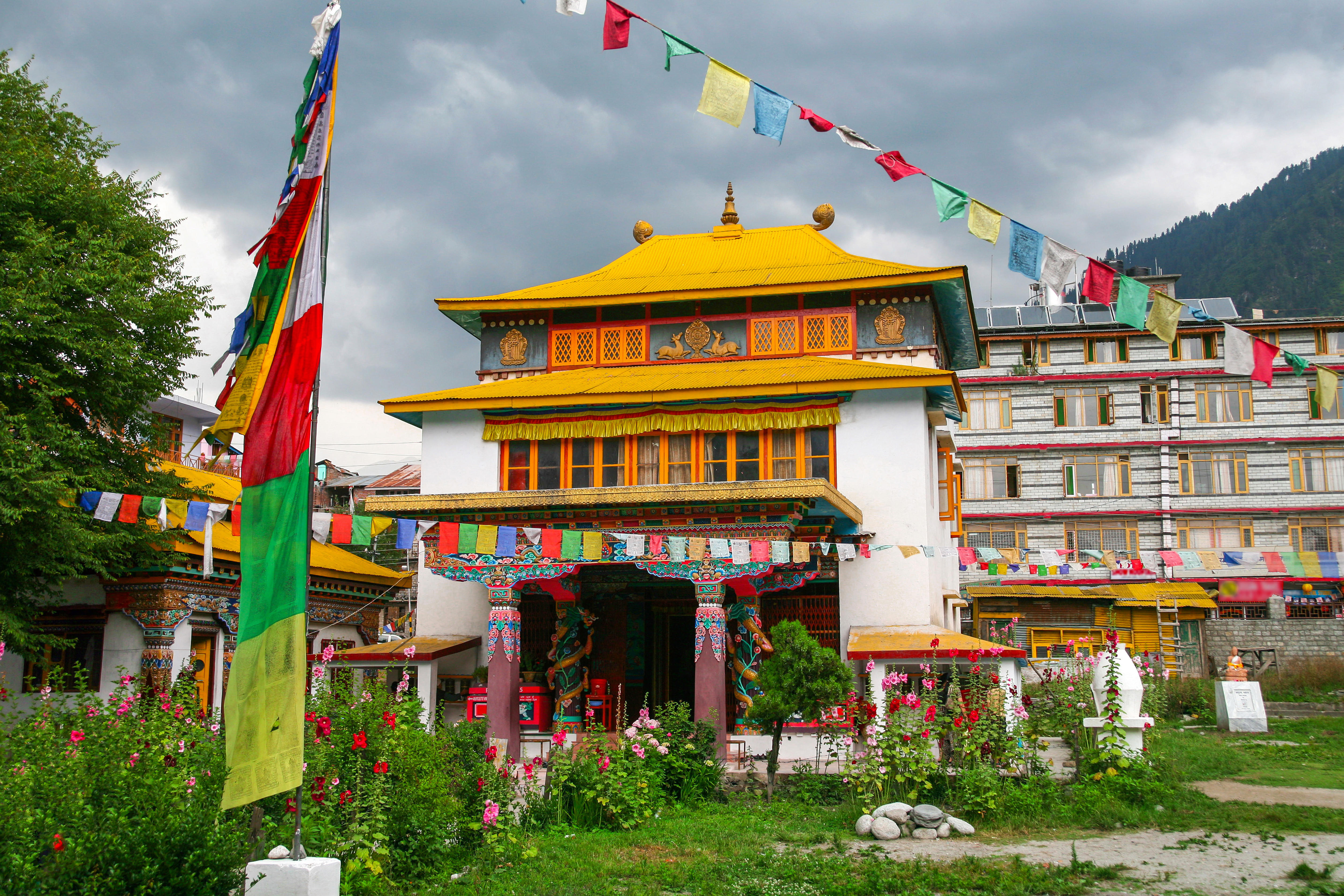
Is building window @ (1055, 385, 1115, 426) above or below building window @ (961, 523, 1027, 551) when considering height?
above

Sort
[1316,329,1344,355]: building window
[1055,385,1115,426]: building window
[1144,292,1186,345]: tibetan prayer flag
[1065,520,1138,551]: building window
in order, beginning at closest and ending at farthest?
1. [1144,292,1186,345]: tibetan prayer flag
2. [1316,329,1344,355]: building window
3. [1065,520,1138,551]: building window
4. [1055,385,1115,426]: building window

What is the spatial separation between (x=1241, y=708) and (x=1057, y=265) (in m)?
14.0

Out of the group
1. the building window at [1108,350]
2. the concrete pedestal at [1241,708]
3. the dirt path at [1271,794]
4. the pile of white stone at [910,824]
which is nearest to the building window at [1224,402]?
the building window at [1108,350]

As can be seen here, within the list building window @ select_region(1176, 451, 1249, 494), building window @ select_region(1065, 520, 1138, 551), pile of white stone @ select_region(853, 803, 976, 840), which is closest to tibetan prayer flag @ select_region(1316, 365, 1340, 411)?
pile of white stone @ select_region(853, 803, 976, 840)

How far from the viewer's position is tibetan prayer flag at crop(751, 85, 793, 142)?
13.4m

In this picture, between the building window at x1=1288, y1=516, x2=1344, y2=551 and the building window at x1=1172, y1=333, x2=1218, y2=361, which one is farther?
the building window at x1=1172, y1=333, x2=1218, y2=361

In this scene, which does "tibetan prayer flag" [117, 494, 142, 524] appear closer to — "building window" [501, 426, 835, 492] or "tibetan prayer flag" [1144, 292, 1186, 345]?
"building window" [501, 426, 835, 492]

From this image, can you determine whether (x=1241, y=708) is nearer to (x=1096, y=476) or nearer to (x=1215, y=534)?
(x=1215, y=534)

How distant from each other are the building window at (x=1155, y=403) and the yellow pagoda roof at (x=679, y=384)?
24898mm

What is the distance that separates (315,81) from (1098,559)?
2335cm

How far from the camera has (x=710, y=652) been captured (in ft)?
58.6

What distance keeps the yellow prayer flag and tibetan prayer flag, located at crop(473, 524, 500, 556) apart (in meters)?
6.02

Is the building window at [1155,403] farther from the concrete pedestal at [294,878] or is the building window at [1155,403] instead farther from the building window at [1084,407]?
the concrete pedestal at [294,878]

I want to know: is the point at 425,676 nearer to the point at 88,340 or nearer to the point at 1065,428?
the point at 88,340
